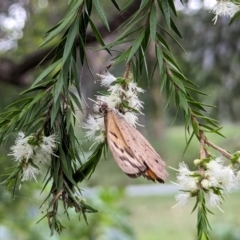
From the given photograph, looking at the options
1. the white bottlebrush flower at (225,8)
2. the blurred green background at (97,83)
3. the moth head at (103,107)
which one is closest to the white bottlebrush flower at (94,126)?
the moth head at (103,107)

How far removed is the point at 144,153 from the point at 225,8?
0.12 meters

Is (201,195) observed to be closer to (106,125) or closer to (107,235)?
(106,125)

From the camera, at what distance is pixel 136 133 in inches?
12.2

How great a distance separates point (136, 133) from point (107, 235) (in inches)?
53.5

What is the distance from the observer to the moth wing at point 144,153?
0.95ft

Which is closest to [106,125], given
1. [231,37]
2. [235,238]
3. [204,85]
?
[231,37]

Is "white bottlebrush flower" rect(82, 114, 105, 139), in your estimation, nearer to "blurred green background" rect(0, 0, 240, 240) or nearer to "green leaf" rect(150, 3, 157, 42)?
"green leaf" rect(150, 3, 157, 42)

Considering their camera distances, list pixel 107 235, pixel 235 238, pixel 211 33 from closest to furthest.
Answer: pixel 211 33 → pixel 107 235 → pixel 235 238

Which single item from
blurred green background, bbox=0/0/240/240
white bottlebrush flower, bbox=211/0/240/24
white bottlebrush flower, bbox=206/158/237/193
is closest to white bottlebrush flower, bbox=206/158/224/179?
white bottlebrush flower, bbox=206/158/237/193

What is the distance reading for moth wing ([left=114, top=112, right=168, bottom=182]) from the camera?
29cm

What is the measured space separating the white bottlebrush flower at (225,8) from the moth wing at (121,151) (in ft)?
0.34

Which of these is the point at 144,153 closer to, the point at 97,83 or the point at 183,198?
the point at 183,198

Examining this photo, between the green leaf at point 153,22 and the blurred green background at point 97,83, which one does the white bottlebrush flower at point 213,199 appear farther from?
the blurred green background at point 97,83

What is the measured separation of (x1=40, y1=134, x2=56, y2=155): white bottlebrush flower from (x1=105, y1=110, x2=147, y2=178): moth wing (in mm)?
37
